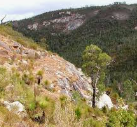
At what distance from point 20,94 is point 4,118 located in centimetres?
443

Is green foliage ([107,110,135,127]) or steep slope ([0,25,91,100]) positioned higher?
steep slope ([0,25,91,100])

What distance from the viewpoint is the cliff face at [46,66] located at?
31.7 meters

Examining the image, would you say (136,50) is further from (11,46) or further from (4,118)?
(4,118)

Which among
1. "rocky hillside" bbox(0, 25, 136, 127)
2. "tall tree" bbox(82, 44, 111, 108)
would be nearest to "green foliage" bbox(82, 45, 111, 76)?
"tall tree" bbox(82, 44, 111, 108)

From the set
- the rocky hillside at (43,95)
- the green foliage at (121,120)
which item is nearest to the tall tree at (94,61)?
the rocky hillside at (43,95)

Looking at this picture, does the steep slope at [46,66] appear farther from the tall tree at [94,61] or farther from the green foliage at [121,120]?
the green foliage at [121,120]

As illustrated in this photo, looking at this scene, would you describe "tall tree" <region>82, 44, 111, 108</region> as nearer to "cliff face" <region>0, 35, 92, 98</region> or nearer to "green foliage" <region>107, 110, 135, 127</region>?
"cliff face" <region>0, 35, 92, 98</region>

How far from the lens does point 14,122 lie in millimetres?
12289

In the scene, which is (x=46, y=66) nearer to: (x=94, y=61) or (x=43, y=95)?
(x=94, y=61)

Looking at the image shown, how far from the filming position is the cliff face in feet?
104

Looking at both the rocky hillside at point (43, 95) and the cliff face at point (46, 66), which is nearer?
the rocky hillside at point (43, 95)

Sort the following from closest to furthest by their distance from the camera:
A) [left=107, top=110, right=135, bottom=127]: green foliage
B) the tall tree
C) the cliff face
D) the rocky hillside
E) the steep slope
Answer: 1. the rocky hillside
2. [left=107, top=110, right=135, bottom=127]: green foliage
3. the cliff face
4. the steep slope
5. the tall tree

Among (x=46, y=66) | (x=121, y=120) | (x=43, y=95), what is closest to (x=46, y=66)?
(x=46, y=66)

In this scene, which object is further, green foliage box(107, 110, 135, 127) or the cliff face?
the cliff face
